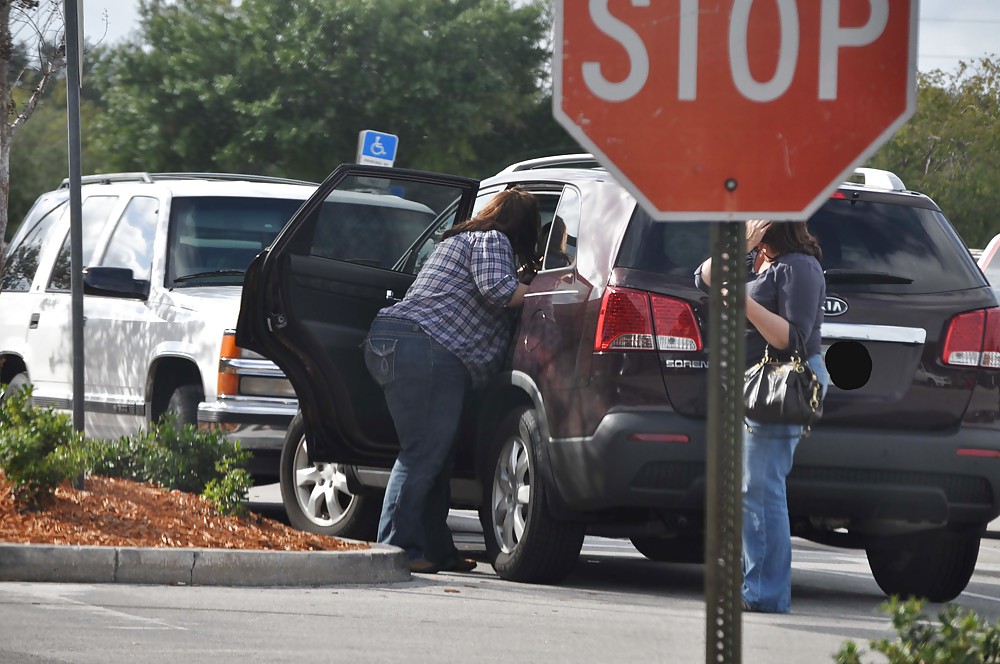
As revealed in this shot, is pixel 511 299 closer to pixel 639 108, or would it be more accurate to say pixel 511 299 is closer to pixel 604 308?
pixel 604 308

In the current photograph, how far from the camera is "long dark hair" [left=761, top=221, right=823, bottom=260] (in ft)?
22.8

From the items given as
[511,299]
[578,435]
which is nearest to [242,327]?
[511,299]

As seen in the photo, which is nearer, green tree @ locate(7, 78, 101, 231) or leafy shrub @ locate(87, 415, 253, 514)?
leafy shrub @ locate(87, 415, 253, 514)

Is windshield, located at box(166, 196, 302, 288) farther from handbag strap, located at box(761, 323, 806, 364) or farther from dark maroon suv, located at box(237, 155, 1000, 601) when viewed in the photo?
handbag strap, located at box(761, 323, 806, 364)

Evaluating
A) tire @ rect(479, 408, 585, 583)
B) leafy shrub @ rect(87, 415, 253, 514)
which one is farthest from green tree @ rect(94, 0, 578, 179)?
tire @ rect(479, 408, 585, 583)

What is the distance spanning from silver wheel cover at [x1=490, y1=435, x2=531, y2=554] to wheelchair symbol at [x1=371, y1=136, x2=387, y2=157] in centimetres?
934

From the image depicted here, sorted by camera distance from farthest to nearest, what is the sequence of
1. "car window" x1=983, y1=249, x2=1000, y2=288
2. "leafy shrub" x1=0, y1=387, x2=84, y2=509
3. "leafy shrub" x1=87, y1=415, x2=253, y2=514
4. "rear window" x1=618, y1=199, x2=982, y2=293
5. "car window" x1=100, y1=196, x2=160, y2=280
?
"car window" x1=983, y1=249, x2=1000, y2=288
"car window" x1=100, y1=196, x2=160, y2=280
"leafy shrub" x1=87, y1=415, x2=253, y2=514
"leafy shrub" x1=0, y1=387, x2=84, y2=509
"rear window" x1=618, y1=199, x2=982, y2=293

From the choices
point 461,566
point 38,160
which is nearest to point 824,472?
point 461,566

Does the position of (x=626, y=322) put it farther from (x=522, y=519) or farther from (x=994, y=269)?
(x=994, y=269)

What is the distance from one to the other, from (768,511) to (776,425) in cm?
33

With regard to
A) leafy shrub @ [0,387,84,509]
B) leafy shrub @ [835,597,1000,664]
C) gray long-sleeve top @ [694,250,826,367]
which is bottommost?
leafy shrub @ [0,387,84,509]

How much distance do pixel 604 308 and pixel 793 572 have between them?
110 inches

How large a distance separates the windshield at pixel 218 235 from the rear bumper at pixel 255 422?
105 cm

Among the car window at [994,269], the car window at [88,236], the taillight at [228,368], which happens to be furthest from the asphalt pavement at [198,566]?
the car window at [994,269]
